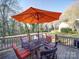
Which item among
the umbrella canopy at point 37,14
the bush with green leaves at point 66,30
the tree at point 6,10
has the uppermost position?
the tree at point 6,10

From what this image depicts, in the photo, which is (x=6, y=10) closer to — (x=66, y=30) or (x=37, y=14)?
(x=37, y=14)

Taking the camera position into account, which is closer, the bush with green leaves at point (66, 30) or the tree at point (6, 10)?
the tree at point (6, 10)

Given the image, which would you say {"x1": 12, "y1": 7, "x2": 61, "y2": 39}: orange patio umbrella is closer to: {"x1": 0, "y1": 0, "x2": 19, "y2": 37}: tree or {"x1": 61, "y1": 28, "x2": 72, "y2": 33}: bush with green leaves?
{"x1": 0, "y1": 0, "x2": 19, "y2": 37}: tree

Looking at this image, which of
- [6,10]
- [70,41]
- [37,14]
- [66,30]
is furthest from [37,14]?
[66,30]

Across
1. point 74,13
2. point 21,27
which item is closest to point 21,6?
point 21,27

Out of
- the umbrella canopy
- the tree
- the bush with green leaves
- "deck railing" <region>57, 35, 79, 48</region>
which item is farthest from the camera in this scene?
the bush with green leaves

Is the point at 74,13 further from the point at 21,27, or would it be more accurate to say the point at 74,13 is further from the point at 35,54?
the point at 35,54

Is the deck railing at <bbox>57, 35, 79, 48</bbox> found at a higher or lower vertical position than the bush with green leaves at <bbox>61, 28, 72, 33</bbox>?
lower

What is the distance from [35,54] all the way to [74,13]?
12.0 meters

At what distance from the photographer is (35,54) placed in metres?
5.62

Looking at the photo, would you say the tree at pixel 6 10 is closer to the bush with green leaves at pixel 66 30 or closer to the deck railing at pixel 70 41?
the deck railing at pixel 70 41

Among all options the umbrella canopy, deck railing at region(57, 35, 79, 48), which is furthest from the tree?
the umbrella canopy

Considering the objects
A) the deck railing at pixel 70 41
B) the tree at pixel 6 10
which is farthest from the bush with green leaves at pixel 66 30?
the tree at pixel 6 10

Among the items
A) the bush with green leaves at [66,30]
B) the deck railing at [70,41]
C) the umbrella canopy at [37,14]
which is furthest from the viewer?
the bush with green leaves at [66,30]
